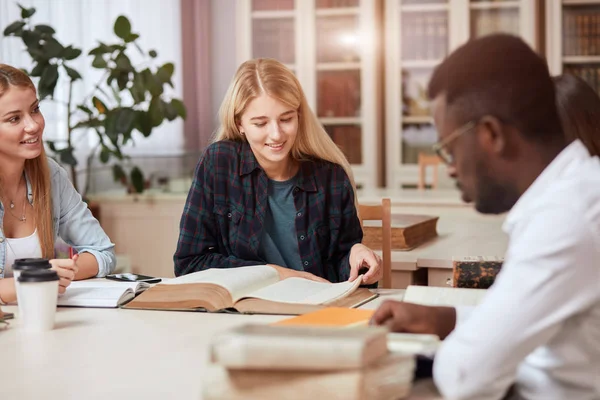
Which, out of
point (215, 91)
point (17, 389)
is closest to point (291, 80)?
point (17, 389)

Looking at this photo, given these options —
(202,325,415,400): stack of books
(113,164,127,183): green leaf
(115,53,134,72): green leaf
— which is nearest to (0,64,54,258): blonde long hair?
(202,325,415,400): stack of books

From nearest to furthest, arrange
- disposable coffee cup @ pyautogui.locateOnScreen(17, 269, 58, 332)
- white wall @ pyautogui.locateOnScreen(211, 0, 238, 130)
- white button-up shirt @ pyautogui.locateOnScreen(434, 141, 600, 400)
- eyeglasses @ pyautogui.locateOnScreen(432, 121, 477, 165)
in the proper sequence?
white button-up shirt @ pyautogui.locateOnScreen(434, 141, 600, 400) → eyeglasses @ pyautogui.locateOnScreen(432, 121, 477, 165) → disposable coffee cup @ pyautogui.locateOnScreen(17, 269, 58, 332) → white wall @ pyautogui.locateOnScreen(211, 0, 238, 130)

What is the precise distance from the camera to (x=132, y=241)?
4477 millimetres

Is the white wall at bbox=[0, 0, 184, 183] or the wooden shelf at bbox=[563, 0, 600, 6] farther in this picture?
the wooden shelf at bbox=[563, 0, 600, 6]

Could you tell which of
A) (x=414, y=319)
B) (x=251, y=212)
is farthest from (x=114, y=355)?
(x=251, y=212)

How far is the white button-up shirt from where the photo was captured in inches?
36.8

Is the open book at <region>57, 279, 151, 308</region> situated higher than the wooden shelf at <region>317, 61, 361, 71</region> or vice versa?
the wooden shelf at <region>317, 61, 361, 71</region>

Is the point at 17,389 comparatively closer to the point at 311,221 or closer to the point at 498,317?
the point at 498,317

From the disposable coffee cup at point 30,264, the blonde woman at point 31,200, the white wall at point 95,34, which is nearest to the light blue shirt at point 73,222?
the blonde woman at point 31,200

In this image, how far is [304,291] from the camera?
5.78 ft

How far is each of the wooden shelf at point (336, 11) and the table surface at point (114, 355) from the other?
4.17m

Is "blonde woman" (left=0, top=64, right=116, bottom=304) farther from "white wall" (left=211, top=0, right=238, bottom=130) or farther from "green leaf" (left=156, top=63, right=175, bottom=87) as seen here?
"white wall" (left=211, top=0, right=238, bottom=130)

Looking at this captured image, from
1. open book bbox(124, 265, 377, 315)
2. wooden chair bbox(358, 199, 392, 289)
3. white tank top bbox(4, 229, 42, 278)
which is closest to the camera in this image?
open book bbox(124, 265, 377, 315)

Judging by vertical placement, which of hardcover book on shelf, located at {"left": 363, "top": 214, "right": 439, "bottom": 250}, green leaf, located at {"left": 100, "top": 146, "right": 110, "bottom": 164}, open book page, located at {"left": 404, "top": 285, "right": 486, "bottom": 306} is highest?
green leaf, located at {"left": 100, "top": 146, "right": 110, "bottom": 164}
